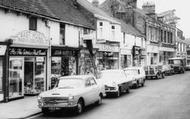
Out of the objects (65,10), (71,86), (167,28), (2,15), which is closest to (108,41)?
(65,10)

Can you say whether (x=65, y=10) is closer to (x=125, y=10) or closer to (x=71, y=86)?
(x=71, y=86)

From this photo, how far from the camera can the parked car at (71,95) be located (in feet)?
39.4

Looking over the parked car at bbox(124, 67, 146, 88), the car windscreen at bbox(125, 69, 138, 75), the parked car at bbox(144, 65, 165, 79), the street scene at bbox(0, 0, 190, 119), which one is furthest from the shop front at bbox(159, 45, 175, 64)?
the car windscreen at bbox(125, 69, 138, 75)

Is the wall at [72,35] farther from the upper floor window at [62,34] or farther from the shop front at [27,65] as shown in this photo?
the shop front at [27,65]

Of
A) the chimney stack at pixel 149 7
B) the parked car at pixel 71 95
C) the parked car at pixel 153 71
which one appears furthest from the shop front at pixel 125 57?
the parked car at pixel 71 95

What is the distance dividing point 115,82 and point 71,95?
6.57 metres

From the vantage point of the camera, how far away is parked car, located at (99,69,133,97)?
17984mm

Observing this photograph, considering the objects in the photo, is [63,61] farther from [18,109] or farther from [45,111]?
[45,111]

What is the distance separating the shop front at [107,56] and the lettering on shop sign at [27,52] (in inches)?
419

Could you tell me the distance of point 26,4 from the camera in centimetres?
1939

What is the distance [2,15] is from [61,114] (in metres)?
7.40

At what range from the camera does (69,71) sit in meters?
24.5

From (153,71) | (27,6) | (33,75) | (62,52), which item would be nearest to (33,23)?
(27,6)

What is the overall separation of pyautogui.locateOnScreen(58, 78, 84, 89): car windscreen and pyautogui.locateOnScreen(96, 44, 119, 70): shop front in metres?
16.2
